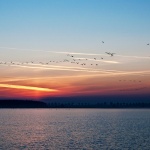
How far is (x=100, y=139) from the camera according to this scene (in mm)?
90062

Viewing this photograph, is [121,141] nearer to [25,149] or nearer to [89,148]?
[89,148]

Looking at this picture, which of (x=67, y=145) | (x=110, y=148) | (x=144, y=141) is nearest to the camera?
(x=110, y=148)

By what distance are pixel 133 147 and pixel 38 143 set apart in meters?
22.6

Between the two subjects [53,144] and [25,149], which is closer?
[25,149]

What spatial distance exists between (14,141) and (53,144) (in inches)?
438

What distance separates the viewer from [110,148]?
73.7 m

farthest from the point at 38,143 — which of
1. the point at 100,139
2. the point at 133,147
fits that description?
the point at 133,147

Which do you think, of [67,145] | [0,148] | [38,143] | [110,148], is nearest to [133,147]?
[110,148]

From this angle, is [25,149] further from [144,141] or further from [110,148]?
[144,141]

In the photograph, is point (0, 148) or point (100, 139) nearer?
point (0, 148)

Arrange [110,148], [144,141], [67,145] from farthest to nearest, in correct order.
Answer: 1. [144,141]
2. [67,145]
3. [110,148]

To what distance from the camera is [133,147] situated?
7600 centimetres

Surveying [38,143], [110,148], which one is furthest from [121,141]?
[38,143]

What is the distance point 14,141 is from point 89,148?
21.7 meters
